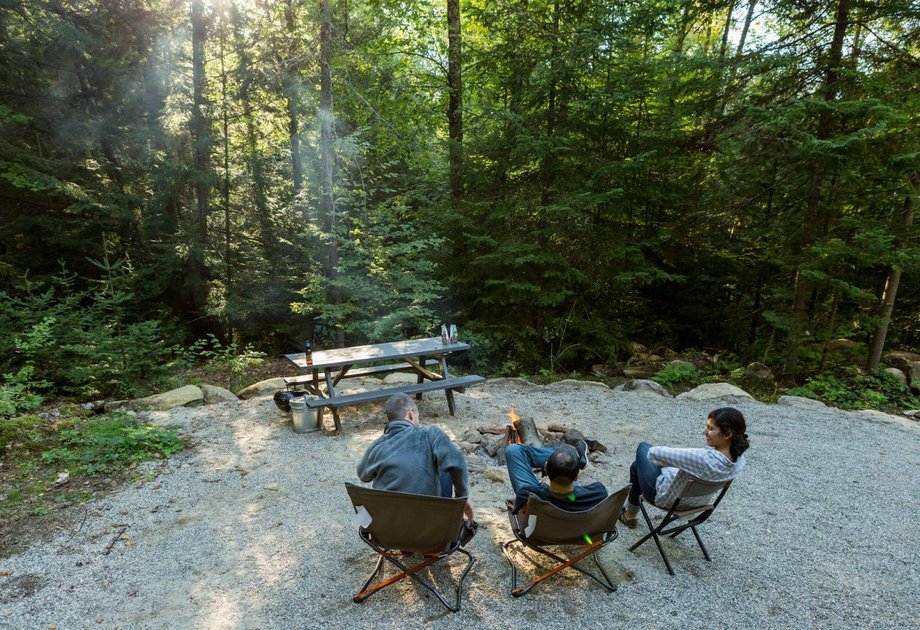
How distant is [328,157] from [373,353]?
13.5 ft

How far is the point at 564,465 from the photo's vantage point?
262cm

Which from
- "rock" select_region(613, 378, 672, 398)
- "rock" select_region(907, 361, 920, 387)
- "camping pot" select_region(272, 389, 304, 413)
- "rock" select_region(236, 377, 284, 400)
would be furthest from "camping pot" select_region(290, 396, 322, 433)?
"rock" select_region(907, 361, 920, 387)

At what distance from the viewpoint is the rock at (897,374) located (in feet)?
23.9

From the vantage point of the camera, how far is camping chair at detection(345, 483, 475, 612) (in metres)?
2.54

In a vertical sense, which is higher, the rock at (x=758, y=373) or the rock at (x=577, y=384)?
the rock at (x=758, y=373)

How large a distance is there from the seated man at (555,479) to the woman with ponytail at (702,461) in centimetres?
51

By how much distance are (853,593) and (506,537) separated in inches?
85.9

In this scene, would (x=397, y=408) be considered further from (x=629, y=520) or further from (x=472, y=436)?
(x=472, y=436)

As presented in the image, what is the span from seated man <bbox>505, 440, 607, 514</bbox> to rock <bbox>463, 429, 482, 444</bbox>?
6.93 feet

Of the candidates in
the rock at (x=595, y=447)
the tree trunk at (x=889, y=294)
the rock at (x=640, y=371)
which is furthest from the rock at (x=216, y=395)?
the tree trunk at (x=889, y=294)

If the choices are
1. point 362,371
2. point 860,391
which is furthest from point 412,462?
point 860,391

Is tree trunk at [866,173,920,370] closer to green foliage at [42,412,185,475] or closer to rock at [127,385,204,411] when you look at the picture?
green foliage at [42,412,185,475]

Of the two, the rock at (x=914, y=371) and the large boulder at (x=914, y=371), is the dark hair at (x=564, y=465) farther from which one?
the rock at (x=914, y=371)

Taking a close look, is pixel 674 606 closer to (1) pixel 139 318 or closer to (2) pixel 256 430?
(2) pixel 256 430
